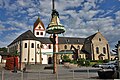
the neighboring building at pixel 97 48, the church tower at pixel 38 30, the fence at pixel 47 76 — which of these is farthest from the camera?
the church tower at pixel 38 30

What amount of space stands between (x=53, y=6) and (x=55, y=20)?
2902mm

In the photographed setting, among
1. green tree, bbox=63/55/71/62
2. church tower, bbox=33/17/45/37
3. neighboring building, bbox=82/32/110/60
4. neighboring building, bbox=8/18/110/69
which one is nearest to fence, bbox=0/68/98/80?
neighboring building, bbox=8/18/110/69

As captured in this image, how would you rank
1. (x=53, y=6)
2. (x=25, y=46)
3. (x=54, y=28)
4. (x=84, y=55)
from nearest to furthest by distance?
(x=54, y=28), (x=53, y=6), (x=25, y=46), (x=84, y=55)

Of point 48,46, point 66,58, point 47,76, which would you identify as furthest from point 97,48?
point 47,76

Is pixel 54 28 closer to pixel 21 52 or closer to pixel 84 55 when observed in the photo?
pixel 21 52

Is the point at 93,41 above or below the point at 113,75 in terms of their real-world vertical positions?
above

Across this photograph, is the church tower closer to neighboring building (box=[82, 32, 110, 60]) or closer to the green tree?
the green tree

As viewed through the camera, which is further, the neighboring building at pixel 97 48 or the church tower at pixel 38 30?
the church tower at pixel 38 30

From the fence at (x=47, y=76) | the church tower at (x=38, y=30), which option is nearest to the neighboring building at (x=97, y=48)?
the church tower at (x=38, y=30)

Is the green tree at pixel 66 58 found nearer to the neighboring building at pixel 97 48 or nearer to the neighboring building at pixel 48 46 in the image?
the neighboring building at pixel 48 46

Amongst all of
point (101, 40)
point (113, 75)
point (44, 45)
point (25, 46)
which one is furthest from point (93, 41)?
point (113, 75)

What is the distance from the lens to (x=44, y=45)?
74062 millimetres

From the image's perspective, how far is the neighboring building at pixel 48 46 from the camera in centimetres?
6425

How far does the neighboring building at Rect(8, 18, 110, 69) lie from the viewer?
211 feet
